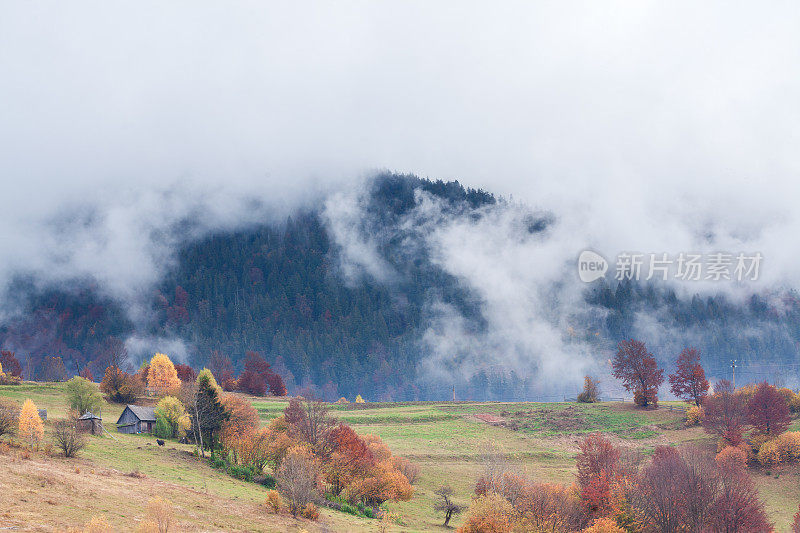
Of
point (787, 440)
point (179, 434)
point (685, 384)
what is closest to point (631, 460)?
point (787, 440)

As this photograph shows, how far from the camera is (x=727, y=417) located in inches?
2822

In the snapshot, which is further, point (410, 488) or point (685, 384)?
point (685, 384)

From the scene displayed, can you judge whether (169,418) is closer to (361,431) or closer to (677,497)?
(361,431)

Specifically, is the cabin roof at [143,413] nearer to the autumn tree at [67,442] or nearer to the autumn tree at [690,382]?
the autumn tree at [67,442]

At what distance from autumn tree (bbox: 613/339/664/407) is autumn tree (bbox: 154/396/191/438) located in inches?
2993

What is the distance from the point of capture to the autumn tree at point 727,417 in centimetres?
7000

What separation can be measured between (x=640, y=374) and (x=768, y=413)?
30.0 meters

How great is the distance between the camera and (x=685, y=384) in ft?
307

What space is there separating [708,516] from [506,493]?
54.5ft

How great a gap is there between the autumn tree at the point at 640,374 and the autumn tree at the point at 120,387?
85772 mm

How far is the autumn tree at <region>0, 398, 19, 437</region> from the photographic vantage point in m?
48.6

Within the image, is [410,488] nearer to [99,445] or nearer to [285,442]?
[285,442]

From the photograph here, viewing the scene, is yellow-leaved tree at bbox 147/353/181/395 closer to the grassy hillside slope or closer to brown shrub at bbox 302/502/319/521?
the grassy hillside slope

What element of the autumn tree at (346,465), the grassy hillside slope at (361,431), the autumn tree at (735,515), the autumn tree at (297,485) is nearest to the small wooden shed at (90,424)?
the grassy hillside slope at (361,431)
